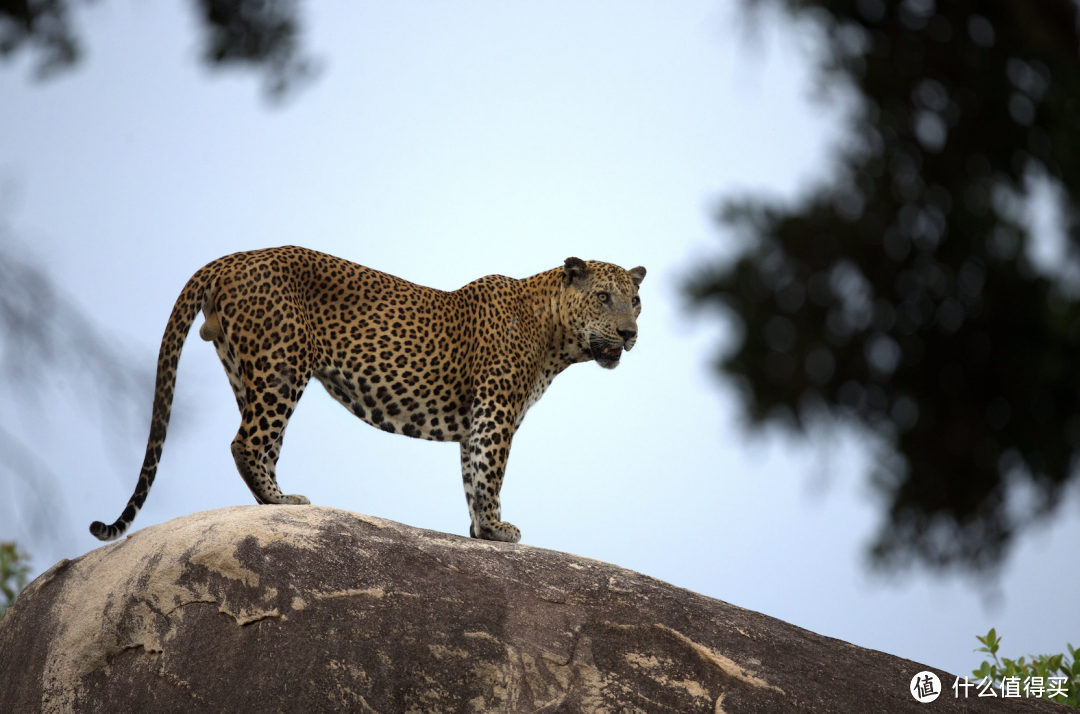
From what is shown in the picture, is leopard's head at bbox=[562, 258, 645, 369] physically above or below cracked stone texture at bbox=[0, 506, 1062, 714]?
above

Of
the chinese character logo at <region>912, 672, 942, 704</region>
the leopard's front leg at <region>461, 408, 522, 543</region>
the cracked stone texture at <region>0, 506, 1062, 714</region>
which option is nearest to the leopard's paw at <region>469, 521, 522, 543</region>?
the leopard's front leg at <region>461, 408, 522, 543</region>

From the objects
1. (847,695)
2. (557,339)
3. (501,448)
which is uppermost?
(557,339)

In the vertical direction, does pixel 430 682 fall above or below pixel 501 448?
below

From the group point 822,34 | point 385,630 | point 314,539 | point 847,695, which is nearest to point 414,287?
point 314,539

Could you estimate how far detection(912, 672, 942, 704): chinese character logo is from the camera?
25.2 feet

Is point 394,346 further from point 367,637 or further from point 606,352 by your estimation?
point 367,637

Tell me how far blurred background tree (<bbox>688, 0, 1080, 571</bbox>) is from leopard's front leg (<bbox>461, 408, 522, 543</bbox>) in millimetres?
5062

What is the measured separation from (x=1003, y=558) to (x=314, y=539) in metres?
4.67

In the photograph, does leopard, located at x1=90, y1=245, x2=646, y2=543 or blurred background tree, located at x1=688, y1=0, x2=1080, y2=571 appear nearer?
blurred background tree, located at x1=688, y1=0, x2=1080, y2=571

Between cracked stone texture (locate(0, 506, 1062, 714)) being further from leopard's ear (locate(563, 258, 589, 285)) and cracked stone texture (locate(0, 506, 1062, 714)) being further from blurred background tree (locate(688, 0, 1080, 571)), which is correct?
blurred background tree (locate(688, 0, 1080, 571))

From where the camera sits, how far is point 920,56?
4449 millimetres

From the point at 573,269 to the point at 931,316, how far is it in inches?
215

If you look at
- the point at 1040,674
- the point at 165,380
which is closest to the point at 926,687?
the point at 1040,674

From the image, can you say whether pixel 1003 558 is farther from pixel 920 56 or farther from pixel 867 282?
pixel 920 56
